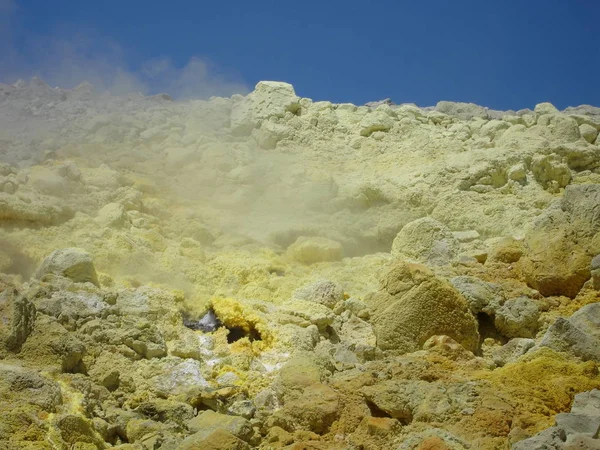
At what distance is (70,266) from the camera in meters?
5.29

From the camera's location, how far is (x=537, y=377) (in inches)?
163

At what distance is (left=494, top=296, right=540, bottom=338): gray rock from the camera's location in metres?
5.18

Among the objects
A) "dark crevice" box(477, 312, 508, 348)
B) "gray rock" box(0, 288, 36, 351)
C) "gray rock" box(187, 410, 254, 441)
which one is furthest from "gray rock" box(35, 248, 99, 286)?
"dark crevice" box(477, 312, 508, 348)

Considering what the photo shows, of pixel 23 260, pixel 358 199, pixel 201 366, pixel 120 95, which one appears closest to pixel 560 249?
pixel 358 199

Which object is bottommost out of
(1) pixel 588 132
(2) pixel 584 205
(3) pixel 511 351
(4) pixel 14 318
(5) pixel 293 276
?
(4) pixel 14 318

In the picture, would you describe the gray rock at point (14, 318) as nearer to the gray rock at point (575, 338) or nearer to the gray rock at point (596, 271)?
the gray rock at point (575, 338)

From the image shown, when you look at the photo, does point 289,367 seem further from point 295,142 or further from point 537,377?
point 295,142

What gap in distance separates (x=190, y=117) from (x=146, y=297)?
448 centimetres

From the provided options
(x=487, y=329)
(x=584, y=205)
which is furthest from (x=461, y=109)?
(x=487, y=329)

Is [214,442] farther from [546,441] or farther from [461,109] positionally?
[461,109]

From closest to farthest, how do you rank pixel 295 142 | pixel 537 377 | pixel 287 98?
pixel 537 377 → pixel 295 142 → pixel 287 98

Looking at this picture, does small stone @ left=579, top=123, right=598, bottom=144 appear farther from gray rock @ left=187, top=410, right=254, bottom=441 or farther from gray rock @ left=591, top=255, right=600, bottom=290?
gray rock @ left=187, top=410, right=254, bottom=441

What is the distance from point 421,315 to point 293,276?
1.72 metres

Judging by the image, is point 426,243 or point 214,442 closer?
point 214,442
